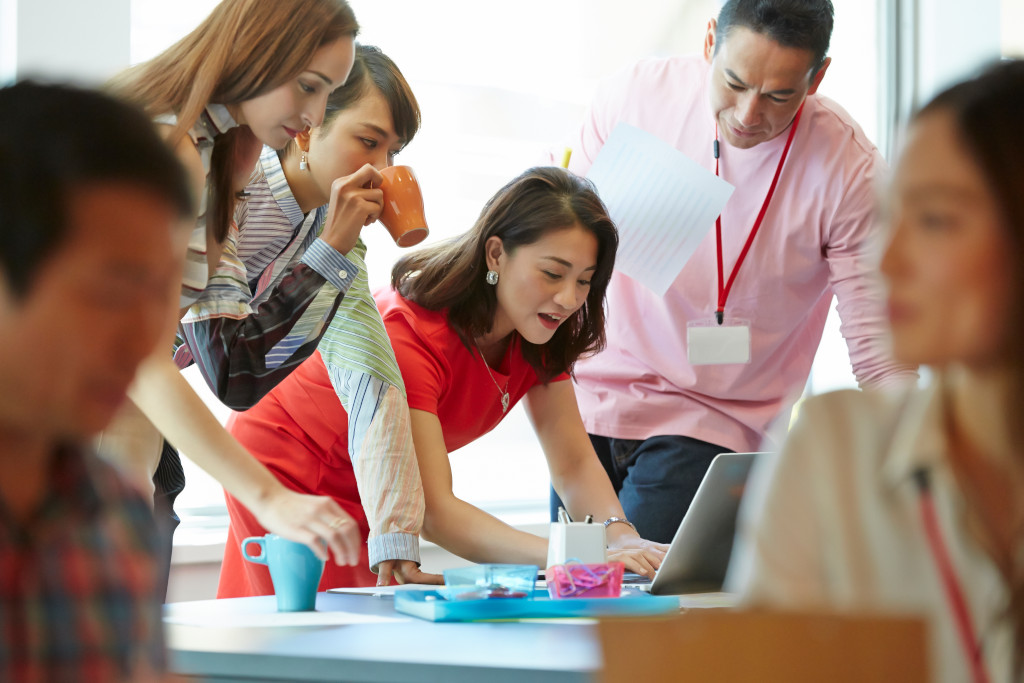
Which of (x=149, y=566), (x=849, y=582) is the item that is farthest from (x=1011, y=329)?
(x=149, y=566)

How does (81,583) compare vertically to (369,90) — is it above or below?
below

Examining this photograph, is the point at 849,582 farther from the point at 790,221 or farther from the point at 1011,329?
the point at 790,221

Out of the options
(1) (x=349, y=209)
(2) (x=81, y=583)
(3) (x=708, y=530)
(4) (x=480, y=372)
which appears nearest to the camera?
(2) (x=81, y=583)

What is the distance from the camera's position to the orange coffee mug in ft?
5.92

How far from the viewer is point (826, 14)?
2.21m

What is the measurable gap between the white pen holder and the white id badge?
97 centimetres

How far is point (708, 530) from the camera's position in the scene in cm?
147

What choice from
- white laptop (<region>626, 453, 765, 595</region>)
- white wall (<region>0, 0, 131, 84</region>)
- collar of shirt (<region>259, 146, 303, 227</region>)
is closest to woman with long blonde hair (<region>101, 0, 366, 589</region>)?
collar of shirt (<region>259, 146, 303, 227</region>)

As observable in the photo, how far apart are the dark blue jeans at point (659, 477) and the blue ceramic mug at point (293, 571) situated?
3.68ft

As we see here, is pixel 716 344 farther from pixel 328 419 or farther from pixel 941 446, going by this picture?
pixel 941 446

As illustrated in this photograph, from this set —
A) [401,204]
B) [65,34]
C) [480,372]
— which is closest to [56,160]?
[401,204]

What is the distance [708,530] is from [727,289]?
108 cm

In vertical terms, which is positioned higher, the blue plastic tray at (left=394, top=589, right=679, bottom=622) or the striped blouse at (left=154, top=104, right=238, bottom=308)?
the striped blouse at (left=154, top=104, right=238, bottom=308)

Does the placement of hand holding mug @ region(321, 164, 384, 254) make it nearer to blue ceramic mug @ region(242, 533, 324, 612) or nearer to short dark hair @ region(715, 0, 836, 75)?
blue ceramic mug @ region(242, 533, 324, 612)
